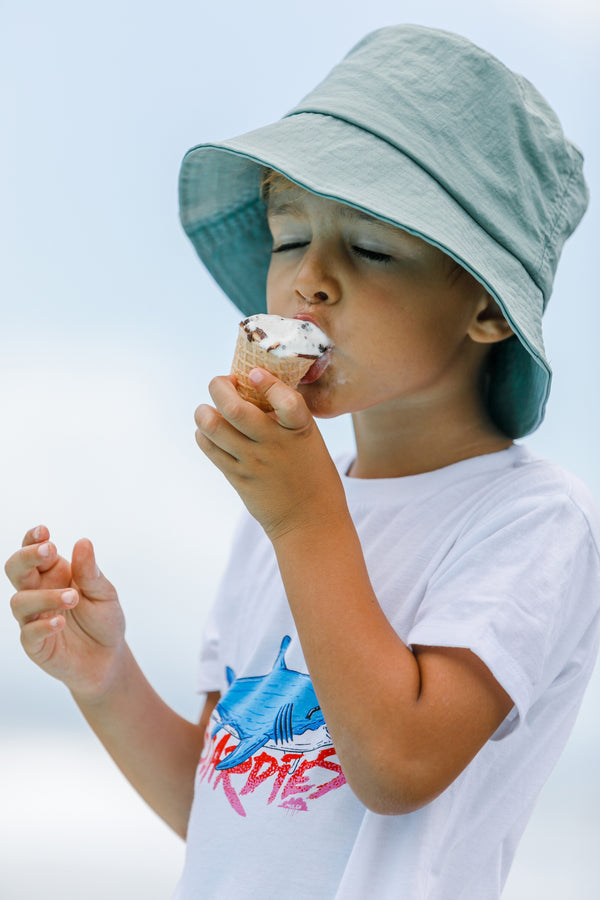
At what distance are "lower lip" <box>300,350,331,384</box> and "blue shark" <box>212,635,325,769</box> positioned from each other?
0.63ft

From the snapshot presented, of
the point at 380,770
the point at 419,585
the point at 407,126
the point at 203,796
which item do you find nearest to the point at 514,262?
the point at 407,126

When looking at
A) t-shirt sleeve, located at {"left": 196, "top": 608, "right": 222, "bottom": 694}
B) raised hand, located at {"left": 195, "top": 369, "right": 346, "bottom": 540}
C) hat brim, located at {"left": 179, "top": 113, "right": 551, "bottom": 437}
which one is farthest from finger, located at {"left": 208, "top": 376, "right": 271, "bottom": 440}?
t-shirt sleeve, located at {"left": 196, "top": 608, "right": 222, "bottom": 694}

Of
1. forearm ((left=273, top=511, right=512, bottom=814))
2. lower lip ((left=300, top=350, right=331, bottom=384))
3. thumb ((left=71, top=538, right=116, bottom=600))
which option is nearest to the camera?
forearm ((left=273, top=511, right=512, bottom=814))

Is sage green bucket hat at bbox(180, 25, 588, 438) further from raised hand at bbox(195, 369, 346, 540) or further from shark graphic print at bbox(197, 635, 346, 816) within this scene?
shark graphic print at bbox(197, 635, 346, 816)

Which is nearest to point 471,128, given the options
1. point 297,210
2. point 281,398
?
point 297,210

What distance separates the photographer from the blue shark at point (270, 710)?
2.26 feet

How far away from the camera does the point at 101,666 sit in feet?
2.72

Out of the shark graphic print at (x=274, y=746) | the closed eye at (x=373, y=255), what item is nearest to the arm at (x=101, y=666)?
the shark graphic print at (x=274, y=746)

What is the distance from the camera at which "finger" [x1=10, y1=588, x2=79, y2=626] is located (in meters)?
0.74

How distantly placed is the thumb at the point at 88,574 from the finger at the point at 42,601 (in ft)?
0.15

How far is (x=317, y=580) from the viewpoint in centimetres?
61

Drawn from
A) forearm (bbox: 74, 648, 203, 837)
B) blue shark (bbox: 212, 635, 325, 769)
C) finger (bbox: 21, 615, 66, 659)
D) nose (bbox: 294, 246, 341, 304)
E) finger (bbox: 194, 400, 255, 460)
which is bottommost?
forearm (bbox: 74, 648, 203, 837)

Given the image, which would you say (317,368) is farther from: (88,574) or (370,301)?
(88,574)

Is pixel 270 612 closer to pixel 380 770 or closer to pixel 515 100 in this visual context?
pixel 380 770
